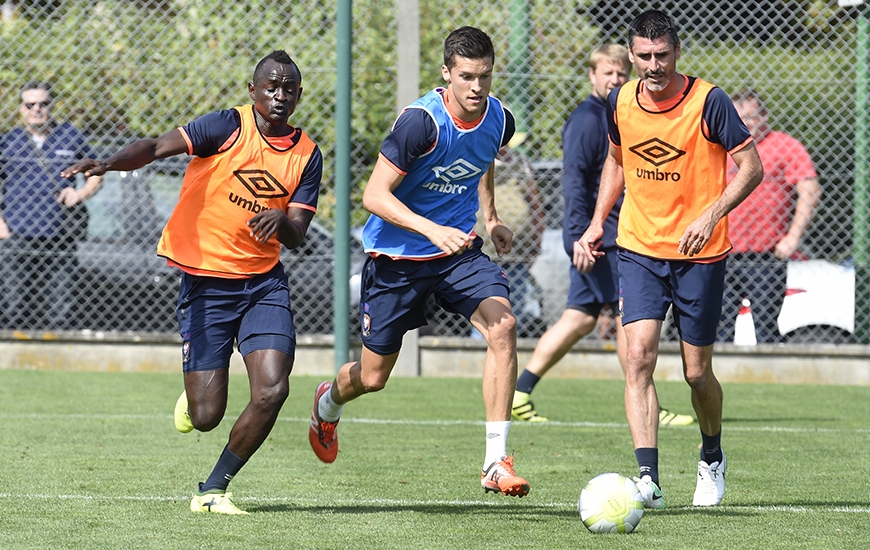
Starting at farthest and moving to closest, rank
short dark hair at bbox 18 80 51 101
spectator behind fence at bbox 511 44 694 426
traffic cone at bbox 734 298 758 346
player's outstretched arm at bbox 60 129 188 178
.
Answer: traffic cone at bbox 734 298 758 346, short dark hair at bbox 18 80 51 101, spectator behind fence at bbox 511 44 694 426, player's outstretched arm at bbox 60 129 188 178

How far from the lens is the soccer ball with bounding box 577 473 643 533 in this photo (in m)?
5.18

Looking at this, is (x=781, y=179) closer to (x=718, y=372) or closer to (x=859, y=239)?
(x=859, y=239)

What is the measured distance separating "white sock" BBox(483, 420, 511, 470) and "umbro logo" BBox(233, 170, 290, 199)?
139 cm

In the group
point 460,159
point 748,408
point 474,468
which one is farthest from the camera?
point 748,408

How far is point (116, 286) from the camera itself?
11.3 meters

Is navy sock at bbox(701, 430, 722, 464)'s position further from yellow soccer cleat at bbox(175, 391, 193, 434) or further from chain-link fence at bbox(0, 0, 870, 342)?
chain-link fence at bbox(0, 0, 870, 342)

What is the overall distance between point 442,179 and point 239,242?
3.17 feet

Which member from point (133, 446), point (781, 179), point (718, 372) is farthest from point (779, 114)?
point (133, 446)

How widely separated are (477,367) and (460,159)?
556 centimetres

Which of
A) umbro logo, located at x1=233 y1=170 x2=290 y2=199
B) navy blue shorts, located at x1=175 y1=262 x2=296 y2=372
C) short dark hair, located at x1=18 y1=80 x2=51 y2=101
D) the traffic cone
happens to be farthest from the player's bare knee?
short dark hair, located at x1=18 y1=80 x2=51 y2=101

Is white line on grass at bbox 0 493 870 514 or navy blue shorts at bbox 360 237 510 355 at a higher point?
navy blue shorts at bbox 360 237 510 355

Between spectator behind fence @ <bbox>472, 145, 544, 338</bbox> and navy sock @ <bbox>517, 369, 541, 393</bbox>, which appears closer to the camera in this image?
navy sock @ <bbox>517, 369, 541, 393</bbox>

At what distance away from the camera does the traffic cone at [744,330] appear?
11109mm

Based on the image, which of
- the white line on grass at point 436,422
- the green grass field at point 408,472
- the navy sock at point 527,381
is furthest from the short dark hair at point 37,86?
the navy sock at point 527,381
